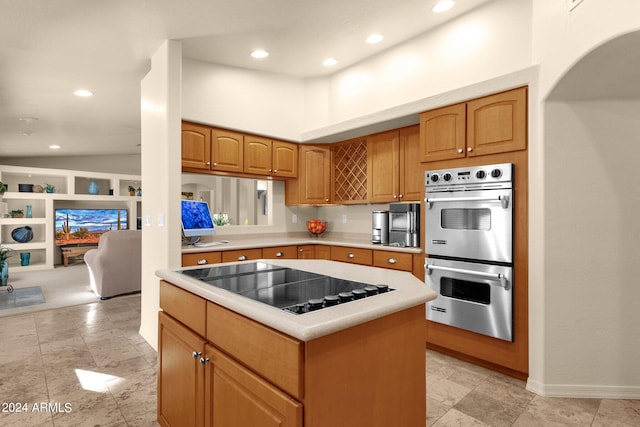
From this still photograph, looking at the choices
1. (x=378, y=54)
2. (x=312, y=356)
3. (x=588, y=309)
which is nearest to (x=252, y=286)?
(x=312, y=356)

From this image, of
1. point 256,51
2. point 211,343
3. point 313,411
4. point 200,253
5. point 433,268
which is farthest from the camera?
point 256,51

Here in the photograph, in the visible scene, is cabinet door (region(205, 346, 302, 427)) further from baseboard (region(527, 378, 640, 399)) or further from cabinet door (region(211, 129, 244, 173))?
cabinet door (region(211, 129, 244, 173))

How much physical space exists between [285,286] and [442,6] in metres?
2.82

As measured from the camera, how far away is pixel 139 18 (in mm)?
2607

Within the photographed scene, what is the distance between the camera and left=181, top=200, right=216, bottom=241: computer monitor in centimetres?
341

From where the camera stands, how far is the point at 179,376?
159 cm

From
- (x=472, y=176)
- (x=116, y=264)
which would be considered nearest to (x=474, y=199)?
(x=472, y=176)

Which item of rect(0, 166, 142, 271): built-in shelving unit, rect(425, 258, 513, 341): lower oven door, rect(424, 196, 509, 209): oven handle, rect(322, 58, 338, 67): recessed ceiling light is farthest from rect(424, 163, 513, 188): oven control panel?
rect(0, 166, 142, 271): built-in shelving unit

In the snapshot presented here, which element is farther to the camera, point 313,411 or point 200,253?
point 200,253

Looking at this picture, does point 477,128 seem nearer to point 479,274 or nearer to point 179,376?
point 479,274

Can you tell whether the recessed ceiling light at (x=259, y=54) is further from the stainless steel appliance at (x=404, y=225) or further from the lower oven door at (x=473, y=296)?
the lower oven door at (x=473, y=296)

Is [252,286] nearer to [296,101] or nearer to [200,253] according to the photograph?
[200,253]

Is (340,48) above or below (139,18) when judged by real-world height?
above

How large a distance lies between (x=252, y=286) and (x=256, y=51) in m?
2.92
